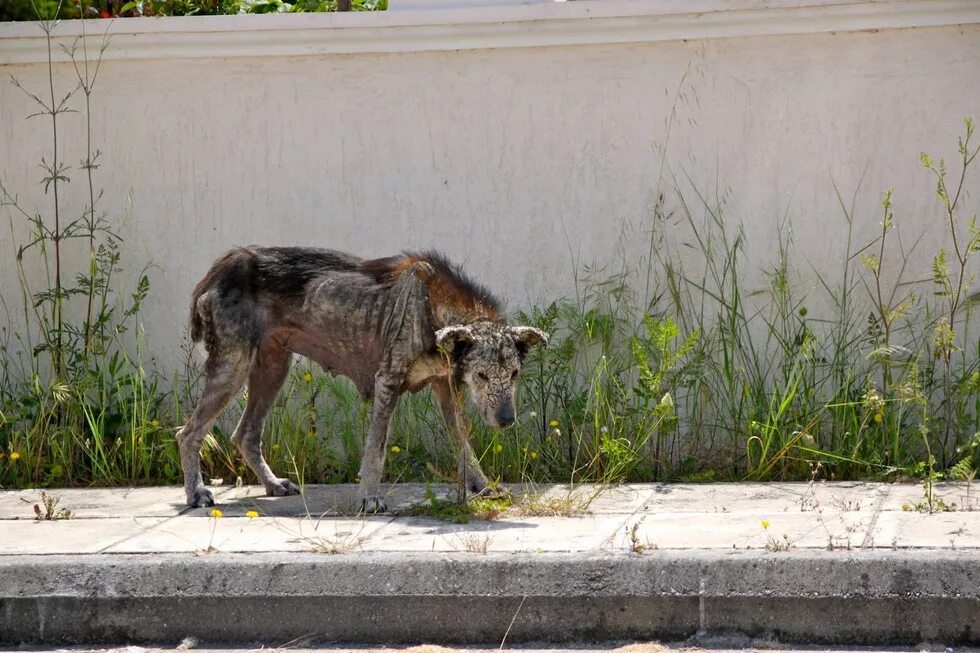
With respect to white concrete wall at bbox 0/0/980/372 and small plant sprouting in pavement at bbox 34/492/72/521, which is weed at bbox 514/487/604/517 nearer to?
white concrete wall at bbox 0/0/980/372

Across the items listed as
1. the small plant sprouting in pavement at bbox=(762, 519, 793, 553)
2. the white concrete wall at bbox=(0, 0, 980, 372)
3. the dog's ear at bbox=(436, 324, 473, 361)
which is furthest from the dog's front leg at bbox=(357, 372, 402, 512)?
the small plant sprouting in pavement at bbox=(762, 519, 793, 553)

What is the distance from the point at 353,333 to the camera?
6.88m

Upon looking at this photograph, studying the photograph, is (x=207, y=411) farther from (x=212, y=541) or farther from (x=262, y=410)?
(x=212, y=541)

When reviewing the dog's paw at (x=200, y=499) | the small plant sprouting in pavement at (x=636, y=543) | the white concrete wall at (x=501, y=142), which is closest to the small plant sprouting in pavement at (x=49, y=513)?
the dog's paw at (x=200, y=499)

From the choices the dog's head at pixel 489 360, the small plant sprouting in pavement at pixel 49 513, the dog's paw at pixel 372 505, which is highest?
the dog's head at pixel 489 360

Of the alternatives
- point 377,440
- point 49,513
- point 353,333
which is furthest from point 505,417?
point 49,513

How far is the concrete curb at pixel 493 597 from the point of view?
4.91 metres

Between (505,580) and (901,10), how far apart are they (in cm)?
445

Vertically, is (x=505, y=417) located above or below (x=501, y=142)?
below

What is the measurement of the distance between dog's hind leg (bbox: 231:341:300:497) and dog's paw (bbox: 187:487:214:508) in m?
0.37

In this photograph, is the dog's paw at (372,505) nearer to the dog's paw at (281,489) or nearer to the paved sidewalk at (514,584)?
the paved sidewalk at (514,584)

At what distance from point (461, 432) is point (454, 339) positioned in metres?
0.56

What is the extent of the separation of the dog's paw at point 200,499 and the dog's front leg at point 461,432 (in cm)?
131

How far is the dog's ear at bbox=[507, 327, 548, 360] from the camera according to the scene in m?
6.46
